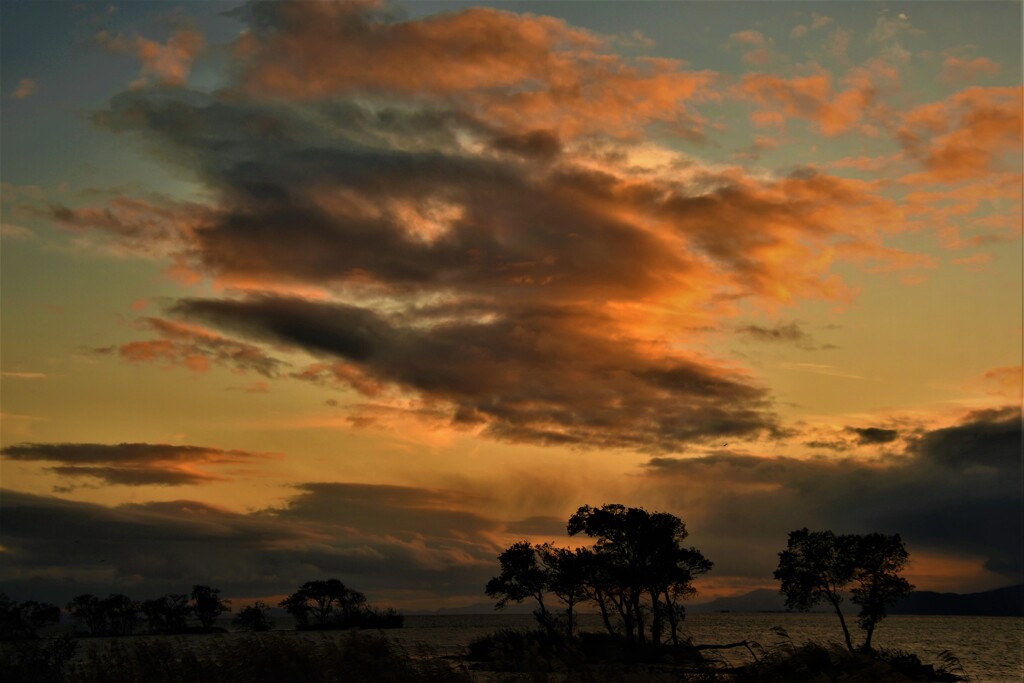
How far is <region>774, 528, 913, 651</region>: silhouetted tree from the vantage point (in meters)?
81.4

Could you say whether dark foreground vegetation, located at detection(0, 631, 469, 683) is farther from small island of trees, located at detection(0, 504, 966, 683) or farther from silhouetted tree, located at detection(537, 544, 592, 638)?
silhouetted tree, located at detection(537, 544, 592, 638)

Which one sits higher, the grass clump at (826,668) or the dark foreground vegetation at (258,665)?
the grass clump at (826,668)

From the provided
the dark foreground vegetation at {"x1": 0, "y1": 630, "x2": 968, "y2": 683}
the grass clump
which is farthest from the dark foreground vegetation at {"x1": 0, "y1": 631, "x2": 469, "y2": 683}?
the grass clump

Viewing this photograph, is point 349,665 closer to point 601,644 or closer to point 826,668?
point 826,668

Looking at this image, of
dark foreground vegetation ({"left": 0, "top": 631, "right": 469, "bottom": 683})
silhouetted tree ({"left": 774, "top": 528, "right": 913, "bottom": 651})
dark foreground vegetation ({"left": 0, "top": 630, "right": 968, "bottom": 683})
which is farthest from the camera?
silhouetted tree ({"left": 774, "top": 528, "right": 913, "bottom": 651})

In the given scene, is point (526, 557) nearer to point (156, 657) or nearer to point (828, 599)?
point (828, 599)

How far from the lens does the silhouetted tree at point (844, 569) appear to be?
267 feet

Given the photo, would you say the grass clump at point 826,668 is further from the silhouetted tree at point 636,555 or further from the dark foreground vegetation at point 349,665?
the silhouetted tree at point 636,555

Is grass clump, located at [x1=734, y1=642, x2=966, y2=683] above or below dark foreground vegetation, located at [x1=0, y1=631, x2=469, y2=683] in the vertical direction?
above

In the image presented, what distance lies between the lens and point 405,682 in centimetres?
2945

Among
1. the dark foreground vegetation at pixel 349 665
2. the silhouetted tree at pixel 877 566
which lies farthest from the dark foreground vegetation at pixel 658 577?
the dark foreground vegetation at pixel 349 665

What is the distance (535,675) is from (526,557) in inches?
3533

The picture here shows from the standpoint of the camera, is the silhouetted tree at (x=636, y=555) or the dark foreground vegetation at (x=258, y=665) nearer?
the dark foreground vegetation at (x=258, y=665)

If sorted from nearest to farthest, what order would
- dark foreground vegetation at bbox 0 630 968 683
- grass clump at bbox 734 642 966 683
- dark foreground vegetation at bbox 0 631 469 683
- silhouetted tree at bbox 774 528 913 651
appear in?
grass clump at bbox 734 642 966 683 < dark foreground vegetation at bbox 0 630 968 683 < dark foreground vegetation at bbox 0 631 469 683 < silhouetted tree at bbox 774 528 913 651
